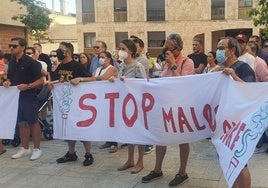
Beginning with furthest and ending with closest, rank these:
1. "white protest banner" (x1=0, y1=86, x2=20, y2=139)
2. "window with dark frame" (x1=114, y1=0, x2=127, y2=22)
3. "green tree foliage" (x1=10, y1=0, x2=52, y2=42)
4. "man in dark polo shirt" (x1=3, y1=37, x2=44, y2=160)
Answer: "window with dark frame" (x1=114, y1=0, x2=127, y2=22), "green tree foliage" (x1=10, y1=0, x2=52, y2=42), "white protest banner" (x1=0, y1=86, x2=20, y2=139), "man in dark polo shirt" (x1=3, y1=37, x2=44, y2=160)

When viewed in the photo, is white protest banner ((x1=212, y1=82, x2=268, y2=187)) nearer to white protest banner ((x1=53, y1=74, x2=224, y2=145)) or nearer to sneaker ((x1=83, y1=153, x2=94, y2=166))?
white protest banner ((x1=53, y1=74, x2=224, y2=145))

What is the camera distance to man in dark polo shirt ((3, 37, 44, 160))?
6.03 meters

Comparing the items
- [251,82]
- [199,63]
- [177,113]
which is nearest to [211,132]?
[177,113]

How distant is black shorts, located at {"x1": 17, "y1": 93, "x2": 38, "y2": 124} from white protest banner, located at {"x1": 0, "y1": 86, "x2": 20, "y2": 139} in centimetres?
8

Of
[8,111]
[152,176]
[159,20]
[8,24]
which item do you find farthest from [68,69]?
[159,20]

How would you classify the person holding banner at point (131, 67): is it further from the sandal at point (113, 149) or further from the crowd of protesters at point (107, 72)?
the sandal at point (113, 149)

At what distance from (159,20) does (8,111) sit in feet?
90.6

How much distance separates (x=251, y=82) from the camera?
13.7 ft

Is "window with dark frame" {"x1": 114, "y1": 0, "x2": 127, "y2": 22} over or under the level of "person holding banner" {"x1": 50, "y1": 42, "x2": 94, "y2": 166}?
over

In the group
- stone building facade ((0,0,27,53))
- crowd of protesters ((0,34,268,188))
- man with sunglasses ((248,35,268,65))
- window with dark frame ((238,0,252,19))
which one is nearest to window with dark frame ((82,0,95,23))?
window with dark frame ((238,0,252,19))

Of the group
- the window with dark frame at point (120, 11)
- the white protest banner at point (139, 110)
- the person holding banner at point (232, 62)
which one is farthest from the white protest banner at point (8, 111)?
the window with dark frame at point (120, 11)

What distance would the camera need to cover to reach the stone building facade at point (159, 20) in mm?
31438

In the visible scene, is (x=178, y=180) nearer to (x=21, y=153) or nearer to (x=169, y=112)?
(x=169, y=112)

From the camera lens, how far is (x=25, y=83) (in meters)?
6.05
